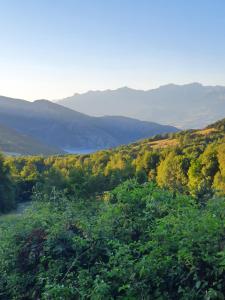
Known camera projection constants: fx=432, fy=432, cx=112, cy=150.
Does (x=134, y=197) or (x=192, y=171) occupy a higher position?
(x=134, y=197)

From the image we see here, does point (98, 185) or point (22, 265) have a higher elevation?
point (22, 265)

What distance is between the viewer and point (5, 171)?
68438 millimetres

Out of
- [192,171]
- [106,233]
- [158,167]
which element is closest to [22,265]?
[106,233]

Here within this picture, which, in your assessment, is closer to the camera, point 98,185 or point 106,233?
point 106,233

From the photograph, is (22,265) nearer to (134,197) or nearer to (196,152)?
(134,197)

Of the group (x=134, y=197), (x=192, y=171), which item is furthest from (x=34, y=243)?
(x=192, y=171)

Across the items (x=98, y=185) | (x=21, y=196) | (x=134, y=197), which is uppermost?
(x=134, y=197)

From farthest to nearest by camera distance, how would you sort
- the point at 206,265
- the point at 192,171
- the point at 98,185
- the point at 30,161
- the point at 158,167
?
the point at 30,161
the point at 158,167
the point at 192,171
the point at 98,185
the point at 206,265

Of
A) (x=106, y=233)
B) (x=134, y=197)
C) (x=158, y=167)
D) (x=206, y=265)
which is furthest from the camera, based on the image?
(x=158, y=167)

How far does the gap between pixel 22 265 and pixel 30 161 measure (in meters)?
99.6

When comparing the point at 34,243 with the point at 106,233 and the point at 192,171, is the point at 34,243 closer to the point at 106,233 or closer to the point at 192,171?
the point at 106,233

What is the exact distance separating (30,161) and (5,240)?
98939 mm

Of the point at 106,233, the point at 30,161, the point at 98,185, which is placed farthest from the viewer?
the point at 30,161

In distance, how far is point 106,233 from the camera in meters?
8.67
